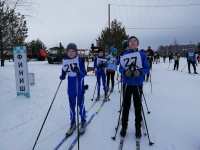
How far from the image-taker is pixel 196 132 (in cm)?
789

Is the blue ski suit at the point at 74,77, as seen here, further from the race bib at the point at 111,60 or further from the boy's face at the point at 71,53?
the race bib at the point at 111,60

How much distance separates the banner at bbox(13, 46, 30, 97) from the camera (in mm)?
11766

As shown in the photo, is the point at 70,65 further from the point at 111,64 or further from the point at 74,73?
the point at 111,64

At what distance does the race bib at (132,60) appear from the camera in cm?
718

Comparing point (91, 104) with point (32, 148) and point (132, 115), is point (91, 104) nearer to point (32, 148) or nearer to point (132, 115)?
point (132, 115)

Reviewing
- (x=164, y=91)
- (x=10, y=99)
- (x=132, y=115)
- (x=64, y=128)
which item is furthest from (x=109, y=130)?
(x=164, y=91)

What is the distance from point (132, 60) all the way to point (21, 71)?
5898 mm

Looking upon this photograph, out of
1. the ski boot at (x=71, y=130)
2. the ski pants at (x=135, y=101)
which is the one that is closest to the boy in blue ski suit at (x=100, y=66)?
the ski boot at (x=71, y=130)

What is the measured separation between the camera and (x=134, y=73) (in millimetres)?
7121

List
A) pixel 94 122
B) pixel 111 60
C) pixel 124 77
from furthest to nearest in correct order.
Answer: pixel 111 60, pixel 94 122, pixel 124 77

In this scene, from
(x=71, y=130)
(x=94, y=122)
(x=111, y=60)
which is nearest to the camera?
Result: (x=71, y=130)

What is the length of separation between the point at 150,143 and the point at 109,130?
1497mm

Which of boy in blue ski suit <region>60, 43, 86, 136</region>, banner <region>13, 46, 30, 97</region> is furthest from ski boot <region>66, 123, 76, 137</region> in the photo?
banner <region>13, 46, 30, 97</region>

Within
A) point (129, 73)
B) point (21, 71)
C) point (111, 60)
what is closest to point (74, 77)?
point (129, 73)
